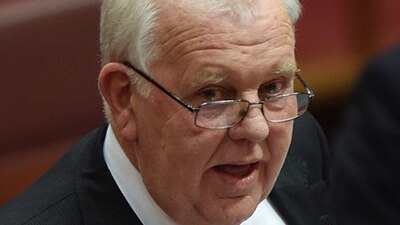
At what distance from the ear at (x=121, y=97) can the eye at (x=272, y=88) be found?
0.91ft

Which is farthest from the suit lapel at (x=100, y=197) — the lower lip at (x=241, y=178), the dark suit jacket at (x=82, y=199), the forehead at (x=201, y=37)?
the forehead at (x=201, y=37)

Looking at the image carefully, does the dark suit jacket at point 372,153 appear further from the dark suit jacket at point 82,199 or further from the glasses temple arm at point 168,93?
the glasses temple arm at point 168,93

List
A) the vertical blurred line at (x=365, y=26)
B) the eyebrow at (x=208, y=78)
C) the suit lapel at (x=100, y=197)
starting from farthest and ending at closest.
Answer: the vertical blurred line at (x=365, y=26) → the suit lapel at (x=100, y=197) → the eyebrow at (x=208, y=78)

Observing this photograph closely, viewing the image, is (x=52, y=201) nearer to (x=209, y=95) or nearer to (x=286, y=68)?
(x=209, y=95)

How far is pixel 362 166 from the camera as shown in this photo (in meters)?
2.83

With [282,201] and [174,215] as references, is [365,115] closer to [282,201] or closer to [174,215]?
[282,201]

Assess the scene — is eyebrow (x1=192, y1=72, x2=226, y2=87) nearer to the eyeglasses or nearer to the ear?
the eyeglasses

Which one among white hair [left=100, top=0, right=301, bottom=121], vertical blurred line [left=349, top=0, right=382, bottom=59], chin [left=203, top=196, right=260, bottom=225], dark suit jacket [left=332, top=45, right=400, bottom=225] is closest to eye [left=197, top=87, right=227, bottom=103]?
white hair [left=100, top=0, right=301, bottom=121]

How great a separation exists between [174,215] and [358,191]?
625 mm

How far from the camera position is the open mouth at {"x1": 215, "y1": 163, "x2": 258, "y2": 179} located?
7.73ft

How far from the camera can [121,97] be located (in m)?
2.37

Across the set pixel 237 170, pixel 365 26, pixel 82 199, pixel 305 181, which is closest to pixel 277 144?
pixel 237 170

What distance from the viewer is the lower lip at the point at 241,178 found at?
2.34 meters

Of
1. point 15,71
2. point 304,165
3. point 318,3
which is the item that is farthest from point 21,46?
point 304,165
